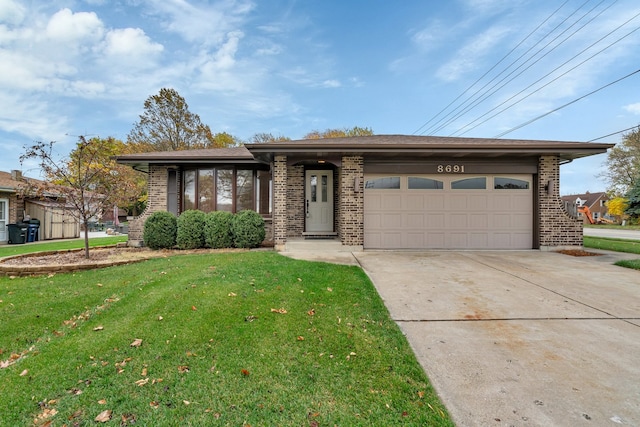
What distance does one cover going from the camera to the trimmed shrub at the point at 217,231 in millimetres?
8602

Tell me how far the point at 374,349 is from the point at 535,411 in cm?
122

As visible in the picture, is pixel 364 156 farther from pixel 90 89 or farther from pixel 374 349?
pixel 90 89

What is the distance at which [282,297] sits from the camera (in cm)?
413

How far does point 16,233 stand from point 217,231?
1150cm

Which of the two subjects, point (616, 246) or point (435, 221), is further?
point (616, 246)

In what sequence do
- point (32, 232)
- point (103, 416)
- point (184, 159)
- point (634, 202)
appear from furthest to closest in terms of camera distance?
point (634, 202) < point (32, 232) < point (184, 159) < point (103, 416)

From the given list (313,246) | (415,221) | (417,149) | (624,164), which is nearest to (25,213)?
(313,246)

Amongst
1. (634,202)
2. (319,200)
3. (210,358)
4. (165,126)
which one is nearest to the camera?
(210,358)

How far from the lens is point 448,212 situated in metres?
8.78

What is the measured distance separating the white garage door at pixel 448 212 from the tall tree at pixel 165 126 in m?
20.0

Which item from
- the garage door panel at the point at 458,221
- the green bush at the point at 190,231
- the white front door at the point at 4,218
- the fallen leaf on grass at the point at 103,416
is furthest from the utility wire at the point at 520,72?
the white front door at the point at 4,218

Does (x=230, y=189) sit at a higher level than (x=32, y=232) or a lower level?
higher

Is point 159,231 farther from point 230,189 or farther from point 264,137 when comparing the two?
point 264,137

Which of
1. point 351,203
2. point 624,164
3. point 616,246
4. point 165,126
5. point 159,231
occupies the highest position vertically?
point 165,126
